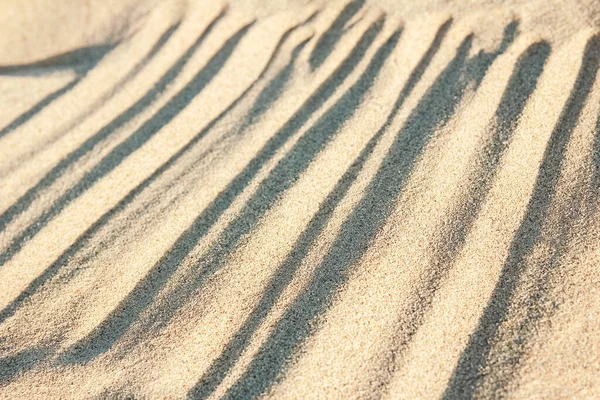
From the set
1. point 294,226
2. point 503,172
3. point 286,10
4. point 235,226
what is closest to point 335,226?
point 294,226

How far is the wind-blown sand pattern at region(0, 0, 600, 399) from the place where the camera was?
112cm

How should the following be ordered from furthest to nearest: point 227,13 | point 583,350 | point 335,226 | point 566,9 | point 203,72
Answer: point 227,13 < point 203,72 < point 566,9 < point 335,226 < point 583,350

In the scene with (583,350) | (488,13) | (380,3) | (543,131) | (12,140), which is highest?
(12,140)

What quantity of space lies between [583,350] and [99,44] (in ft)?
5.53

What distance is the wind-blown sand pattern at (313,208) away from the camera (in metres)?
1.12

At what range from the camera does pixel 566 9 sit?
1623 millimetres

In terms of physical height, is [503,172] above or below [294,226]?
below

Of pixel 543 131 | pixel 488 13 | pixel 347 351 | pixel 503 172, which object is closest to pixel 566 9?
pixel 488 13

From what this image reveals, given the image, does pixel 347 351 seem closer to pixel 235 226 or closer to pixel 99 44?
pixel 235 226

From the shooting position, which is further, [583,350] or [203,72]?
[203,72]

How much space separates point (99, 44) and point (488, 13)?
1.24m

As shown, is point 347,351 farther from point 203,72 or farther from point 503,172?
point 203,72

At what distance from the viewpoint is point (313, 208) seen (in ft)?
4.49

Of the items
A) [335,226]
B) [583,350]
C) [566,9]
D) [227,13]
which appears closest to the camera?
[583,350]
